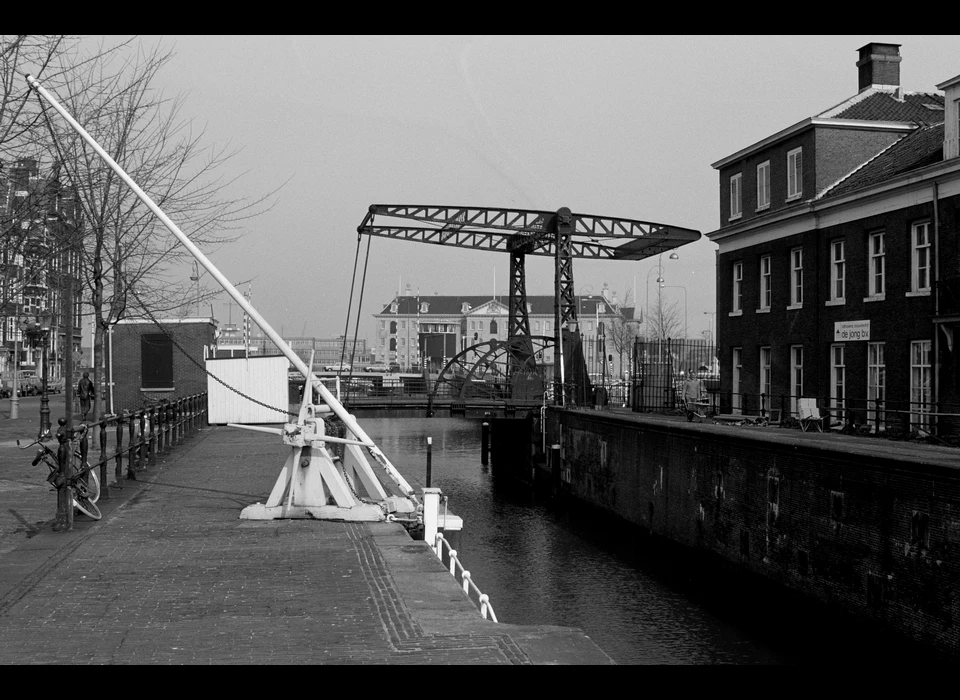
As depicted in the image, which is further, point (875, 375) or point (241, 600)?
point (875, 375)

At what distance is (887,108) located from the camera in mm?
26906

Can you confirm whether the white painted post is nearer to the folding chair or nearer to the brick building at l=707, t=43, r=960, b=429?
the brick building at l=707, t=43, r=960, b=429

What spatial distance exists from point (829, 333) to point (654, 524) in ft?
23.0

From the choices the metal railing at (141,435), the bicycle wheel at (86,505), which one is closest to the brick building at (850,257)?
the metal railing at (141,435)

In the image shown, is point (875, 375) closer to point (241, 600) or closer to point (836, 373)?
point (836, 373)

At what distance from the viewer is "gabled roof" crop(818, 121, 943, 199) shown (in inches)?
882

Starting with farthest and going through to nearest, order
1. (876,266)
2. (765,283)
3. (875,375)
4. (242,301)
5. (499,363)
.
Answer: (499,363) < (765,283) < (876,266) < (875,375) < (242,301)

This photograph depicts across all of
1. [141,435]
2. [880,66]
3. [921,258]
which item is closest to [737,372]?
[921,258]

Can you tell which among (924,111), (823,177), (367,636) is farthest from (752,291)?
(367,636)

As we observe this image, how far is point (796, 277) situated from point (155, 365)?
68.2 ft

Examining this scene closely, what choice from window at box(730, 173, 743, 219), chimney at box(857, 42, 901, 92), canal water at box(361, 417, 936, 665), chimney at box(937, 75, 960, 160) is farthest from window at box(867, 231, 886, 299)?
canal water at box(361, 417, 936, 665)

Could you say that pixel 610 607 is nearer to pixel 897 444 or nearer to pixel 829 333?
pixel 897 444

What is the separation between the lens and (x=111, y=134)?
837 inches

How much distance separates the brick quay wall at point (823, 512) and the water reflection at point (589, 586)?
43.8 inches
